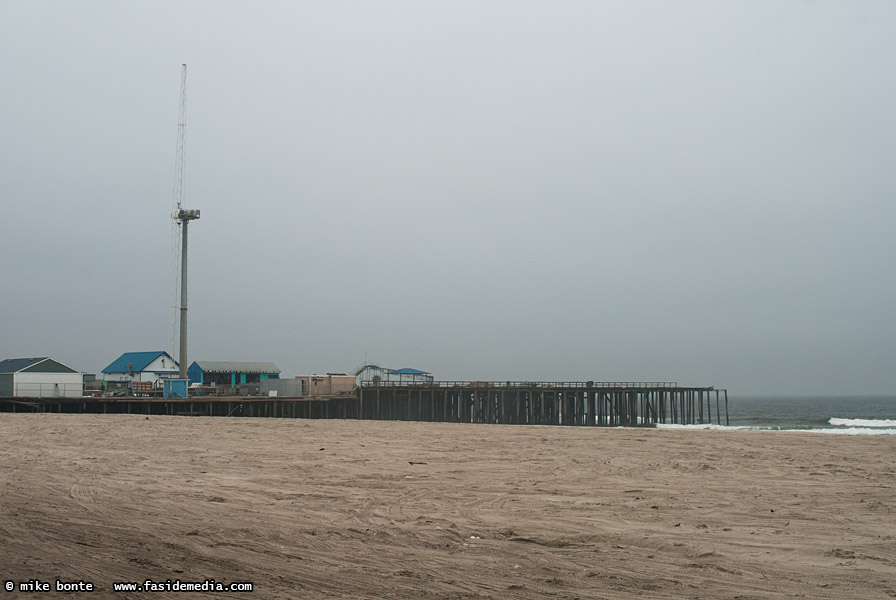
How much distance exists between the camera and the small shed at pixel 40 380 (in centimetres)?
4950

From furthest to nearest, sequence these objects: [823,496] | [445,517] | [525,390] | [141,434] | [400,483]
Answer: [525,390] < [141,434] < [400,483] < [823,496] < [445,517]

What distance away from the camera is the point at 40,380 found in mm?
50594

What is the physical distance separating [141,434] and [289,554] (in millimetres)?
16488

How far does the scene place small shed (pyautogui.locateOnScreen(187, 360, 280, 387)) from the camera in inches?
2781

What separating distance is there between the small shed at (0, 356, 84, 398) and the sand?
36755 mm

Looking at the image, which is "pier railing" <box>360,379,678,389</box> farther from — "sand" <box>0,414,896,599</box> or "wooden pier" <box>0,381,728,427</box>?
"sand" <box>0,414,896,599</box>

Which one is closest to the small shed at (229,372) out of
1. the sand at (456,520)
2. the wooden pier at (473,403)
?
the wooden pier at (473,403)

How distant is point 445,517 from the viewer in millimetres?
9898

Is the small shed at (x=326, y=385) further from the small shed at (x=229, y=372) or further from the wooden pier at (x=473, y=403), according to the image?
the small shed at (x=229, y=372)

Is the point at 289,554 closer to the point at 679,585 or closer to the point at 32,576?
the point at 32,576

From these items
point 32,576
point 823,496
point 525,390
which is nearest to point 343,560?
point 32,576

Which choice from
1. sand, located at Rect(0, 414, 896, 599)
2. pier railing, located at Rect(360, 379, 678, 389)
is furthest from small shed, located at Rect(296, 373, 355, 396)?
sand, located at Rect(0, 414, 896, 599)

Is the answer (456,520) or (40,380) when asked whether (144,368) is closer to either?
(40,380)

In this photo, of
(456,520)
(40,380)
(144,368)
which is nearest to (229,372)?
(144,368)
